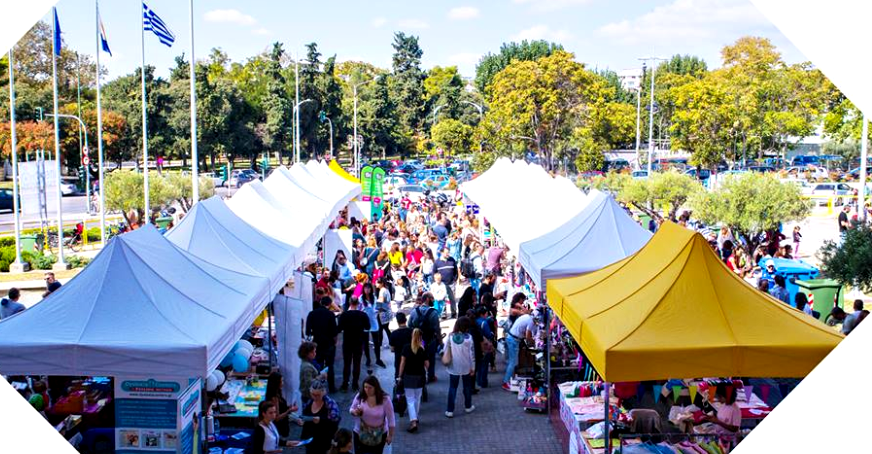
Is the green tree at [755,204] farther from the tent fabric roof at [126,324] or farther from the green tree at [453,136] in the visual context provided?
the green tree at [453,136]

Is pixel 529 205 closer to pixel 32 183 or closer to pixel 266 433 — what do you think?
pixel 266 433

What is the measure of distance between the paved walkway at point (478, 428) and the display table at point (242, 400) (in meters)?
0.66

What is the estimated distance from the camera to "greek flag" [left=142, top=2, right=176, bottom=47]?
64.8ft

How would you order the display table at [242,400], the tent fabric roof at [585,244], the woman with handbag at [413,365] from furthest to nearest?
the tent fabric roof at [585,244], the woman with handbag at [413,365], the display table at [242,400]

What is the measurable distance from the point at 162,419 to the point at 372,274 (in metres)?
9.38

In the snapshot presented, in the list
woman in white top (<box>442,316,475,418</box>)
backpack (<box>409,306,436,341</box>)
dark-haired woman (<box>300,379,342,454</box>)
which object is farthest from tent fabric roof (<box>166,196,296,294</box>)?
dark-haired woman (<box>300,379,342,454</box>)

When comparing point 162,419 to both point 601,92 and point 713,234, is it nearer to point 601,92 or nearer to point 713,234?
point 713,234

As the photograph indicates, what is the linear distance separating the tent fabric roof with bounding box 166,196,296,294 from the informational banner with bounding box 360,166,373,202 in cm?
1636

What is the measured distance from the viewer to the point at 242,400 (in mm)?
8844

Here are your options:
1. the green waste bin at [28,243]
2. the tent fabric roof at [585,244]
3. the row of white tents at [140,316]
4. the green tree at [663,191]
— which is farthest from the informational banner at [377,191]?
the row of white tents at [140,316]

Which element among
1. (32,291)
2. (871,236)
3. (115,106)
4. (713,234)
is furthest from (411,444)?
(115,106)

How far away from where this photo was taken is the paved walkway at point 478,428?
29.5 feet

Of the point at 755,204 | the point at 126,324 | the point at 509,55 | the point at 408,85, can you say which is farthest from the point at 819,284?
the point at 408,85

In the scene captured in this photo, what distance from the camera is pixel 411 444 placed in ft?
29.9
